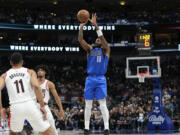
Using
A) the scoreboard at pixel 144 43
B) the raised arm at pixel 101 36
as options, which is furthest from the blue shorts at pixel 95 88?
the scoreboard at pixel 144 43

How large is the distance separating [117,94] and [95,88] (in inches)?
681

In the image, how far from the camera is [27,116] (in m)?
5.14

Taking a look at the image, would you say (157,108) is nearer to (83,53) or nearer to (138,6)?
(83,53)

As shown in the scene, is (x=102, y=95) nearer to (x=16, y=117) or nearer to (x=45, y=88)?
(x=45, y=88)

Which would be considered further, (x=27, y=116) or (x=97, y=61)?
(x=97, y=61)

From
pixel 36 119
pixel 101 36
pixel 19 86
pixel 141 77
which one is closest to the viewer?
pixel 36 119

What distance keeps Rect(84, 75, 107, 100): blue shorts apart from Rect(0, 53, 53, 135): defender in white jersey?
6.74 feet

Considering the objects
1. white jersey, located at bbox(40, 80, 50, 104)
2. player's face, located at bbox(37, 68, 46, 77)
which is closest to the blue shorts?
white jersey, located at bbox(40, 80, 50, 104)

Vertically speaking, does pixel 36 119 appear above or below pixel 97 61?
below

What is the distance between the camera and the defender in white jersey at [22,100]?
203 inches

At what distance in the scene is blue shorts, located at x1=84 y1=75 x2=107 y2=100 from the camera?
24.0 feet

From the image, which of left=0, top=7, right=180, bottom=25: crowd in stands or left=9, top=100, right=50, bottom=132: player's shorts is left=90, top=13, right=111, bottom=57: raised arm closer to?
left=9, top=100, right=50, bottom=132: player's shorts

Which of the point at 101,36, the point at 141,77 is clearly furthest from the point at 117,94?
the point at 101,36

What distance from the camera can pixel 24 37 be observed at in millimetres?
32469
